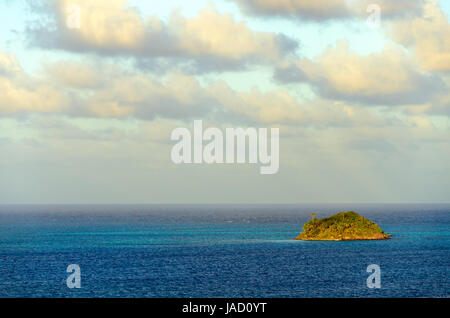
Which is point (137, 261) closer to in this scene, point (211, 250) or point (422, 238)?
point (211, 250)

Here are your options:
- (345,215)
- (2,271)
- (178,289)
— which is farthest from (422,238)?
(2,271)

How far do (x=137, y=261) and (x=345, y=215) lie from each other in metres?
66.3

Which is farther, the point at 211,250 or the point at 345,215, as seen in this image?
the point at 345,215

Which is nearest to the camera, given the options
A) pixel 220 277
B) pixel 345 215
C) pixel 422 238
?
pixel 220 277

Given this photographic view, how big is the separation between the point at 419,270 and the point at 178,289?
162 ft

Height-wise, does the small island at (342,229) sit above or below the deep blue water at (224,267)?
above

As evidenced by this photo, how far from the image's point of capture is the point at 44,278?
310 feet

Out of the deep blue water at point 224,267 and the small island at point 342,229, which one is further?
the small island at point 342,229

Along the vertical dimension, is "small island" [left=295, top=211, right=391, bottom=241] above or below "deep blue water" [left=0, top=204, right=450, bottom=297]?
above

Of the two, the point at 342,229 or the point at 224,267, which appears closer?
the point at 224,267

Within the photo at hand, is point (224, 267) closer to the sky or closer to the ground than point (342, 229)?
closer to the ground

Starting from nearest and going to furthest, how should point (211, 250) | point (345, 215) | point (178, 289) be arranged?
point (178, 289) → point (211, 250) → point (345, 215)

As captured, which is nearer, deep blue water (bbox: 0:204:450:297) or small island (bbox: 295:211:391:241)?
deep blue water (bbox: 0:204:450:297)
